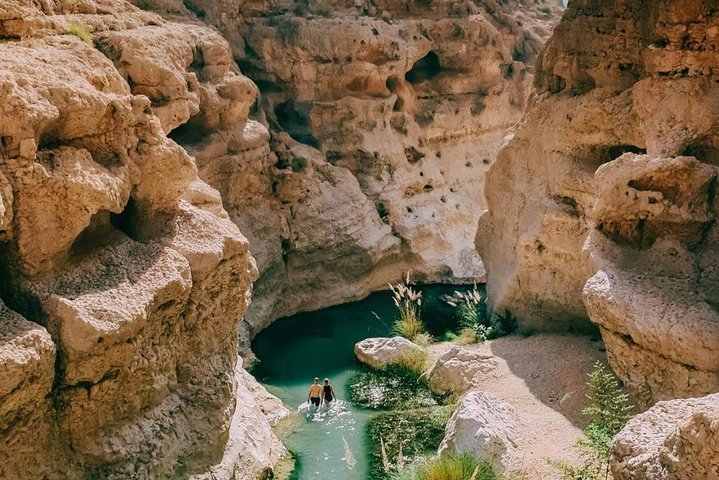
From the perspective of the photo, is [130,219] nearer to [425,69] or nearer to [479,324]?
[479,324]

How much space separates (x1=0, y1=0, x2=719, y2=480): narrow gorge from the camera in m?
7.44

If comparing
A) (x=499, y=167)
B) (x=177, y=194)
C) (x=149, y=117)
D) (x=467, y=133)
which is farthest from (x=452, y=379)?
(x=467, y=133)

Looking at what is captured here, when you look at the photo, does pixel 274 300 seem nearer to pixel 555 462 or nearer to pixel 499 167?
pixel 499 167

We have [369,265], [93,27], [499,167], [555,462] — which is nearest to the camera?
[555,462]

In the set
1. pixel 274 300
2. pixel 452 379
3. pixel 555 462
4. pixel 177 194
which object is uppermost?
pixel 177 194

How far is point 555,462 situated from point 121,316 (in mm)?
5454

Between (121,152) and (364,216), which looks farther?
(364,216)

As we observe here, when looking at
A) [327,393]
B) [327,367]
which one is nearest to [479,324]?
[327,367]

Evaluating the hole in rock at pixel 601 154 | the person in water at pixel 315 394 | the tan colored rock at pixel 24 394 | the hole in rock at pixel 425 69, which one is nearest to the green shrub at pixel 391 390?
the person in water at pixel 315 394

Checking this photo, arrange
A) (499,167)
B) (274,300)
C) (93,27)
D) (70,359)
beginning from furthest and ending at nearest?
1. (274,300)
2. (499,167)
3. (93,27)
4. (70,359)

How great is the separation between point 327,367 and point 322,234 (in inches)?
157

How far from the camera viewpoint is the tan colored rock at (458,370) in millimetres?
12844

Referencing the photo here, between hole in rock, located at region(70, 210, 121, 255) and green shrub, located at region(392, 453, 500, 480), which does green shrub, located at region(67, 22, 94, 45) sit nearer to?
hole in rock, located at region(70, 210, 121, 255)

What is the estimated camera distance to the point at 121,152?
8578 mm
